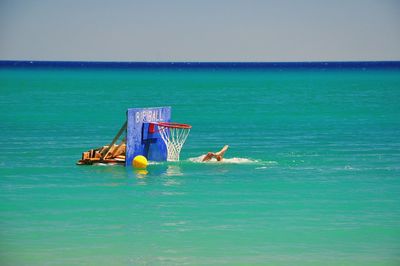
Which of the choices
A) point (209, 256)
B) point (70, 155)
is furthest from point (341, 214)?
point (70, 155)

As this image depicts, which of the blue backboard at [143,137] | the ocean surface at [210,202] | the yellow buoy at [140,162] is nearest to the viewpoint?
the ocean surface at [210,202]

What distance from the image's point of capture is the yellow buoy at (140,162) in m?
32.6

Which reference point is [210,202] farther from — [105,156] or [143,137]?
[105,156]

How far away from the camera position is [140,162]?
3259cm

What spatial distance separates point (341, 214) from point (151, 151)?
31.6 feet

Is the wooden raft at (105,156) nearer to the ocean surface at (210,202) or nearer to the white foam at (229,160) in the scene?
the ocean surface at (210,202)

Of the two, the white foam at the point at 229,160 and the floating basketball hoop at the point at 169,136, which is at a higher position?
the floating basketball hoop at the point at 169,136

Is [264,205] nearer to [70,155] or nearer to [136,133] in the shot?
[136,133]

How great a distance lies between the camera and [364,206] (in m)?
27.0

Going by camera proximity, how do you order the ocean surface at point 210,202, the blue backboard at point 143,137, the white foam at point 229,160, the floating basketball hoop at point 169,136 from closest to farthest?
the ocean surface at point 210,202 → the blue backboard at point 143,137 → the floating basketball hoop at point 169,136 → the white foam at point 229,160

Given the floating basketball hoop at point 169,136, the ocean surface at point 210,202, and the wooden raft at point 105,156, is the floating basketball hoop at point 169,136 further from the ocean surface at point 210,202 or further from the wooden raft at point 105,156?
the wooden raft at point 105,156

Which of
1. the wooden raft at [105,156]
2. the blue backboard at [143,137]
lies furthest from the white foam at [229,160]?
the wooden raft at [105,156]

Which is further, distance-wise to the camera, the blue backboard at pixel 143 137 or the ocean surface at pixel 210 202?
the blue backboard at pixel 143 137

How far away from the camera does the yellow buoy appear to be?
3259 cm
